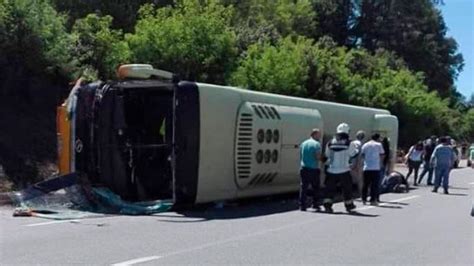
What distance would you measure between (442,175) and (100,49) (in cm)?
1139

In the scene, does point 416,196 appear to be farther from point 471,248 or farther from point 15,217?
point 15,217

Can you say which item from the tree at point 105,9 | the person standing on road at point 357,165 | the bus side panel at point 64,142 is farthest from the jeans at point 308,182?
the tree at point 105,9

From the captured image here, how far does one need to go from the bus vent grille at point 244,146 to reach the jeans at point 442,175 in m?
7.58

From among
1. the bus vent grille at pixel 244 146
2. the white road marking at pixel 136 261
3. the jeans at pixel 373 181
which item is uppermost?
the bus vent grille at pixel 244 146

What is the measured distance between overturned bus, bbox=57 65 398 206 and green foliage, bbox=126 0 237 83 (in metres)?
9.79

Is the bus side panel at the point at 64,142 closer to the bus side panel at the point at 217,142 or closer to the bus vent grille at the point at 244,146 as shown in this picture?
the bus side panel at the point at 217,142

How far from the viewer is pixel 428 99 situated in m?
54.1

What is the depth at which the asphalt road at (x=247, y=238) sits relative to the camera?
373 inches

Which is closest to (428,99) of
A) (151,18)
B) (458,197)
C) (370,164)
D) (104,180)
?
(151,18)

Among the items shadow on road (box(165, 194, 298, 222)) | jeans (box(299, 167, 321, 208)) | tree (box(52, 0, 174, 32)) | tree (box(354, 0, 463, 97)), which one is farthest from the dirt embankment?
tree (box(354, 0, 463, 97))

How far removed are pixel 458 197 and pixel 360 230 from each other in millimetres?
8261

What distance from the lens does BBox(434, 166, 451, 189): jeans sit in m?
20.9

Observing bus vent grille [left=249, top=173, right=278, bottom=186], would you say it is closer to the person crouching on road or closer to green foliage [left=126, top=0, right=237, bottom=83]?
the person crouching on road

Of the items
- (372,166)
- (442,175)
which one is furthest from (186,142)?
(442,175)
